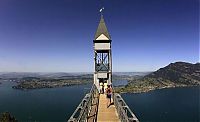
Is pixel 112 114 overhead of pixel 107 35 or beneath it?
beneath

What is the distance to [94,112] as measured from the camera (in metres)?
12.0

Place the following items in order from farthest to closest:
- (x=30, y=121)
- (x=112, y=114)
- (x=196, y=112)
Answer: (x=196, y=112)
(x=30, y=121)
(x=112, y=114)

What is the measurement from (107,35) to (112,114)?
36.8ft

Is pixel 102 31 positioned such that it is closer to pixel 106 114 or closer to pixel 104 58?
pixel 104 58

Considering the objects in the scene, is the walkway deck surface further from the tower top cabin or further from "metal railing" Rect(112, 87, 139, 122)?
the tower top cabin

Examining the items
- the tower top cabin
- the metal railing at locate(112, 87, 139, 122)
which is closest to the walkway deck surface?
the metal railing at locate(112, 87, 139, 122)

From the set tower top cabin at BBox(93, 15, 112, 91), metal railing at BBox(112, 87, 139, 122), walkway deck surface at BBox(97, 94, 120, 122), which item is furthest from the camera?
tower top cabin at BBox(93, 15, 112, 91)

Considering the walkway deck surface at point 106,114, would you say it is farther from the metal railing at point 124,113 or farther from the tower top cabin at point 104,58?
the tower top cabin at point 104,58

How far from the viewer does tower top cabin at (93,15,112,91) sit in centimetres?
2109

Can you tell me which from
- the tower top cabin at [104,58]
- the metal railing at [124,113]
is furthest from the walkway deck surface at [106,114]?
the tower top cabin at [104,58]

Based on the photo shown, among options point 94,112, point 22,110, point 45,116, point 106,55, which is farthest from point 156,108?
point 94,112

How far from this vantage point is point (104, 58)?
22469 mm

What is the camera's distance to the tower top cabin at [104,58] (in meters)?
21.1

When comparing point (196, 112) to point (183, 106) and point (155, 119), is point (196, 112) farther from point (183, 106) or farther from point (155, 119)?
point (155, 119)
